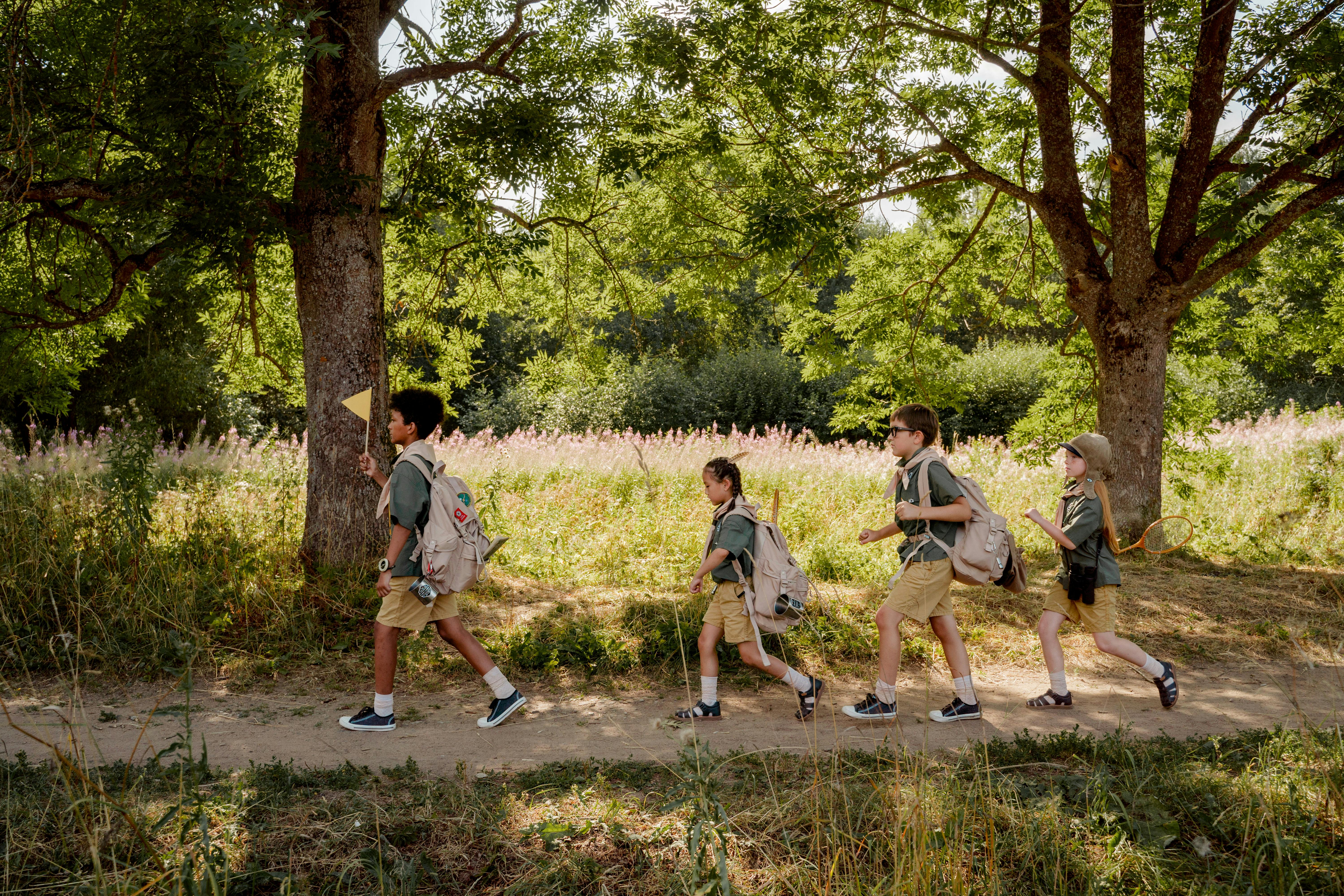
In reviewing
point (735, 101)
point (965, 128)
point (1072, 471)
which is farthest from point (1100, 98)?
point (1072, 471)

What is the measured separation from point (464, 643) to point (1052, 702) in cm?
371

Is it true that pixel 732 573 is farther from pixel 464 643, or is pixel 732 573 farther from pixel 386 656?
pixel 386 656

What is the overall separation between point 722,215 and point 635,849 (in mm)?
7579

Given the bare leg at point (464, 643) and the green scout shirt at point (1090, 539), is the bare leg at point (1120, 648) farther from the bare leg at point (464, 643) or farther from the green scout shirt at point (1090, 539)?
the bare leg at point (464, 643)

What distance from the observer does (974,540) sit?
189 inches

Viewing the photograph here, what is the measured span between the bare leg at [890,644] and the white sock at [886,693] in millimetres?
21

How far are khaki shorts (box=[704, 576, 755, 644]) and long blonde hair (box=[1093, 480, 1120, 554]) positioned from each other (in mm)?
2218

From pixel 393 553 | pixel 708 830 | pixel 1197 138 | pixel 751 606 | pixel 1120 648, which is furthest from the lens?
pixel 1197 138

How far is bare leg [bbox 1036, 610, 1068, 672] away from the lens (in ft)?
17.5

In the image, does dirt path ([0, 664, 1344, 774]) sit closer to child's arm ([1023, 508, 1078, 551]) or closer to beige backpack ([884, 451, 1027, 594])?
beige backpack ([884, 451, 1027, 594])

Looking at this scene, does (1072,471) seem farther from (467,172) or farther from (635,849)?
(467,172)

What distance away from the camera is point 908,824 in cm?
291

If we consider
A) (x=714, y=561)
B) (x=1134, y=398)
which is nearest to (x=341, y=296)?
(x=714, y=561)

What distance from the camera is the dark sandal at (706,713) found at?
16.6ft
